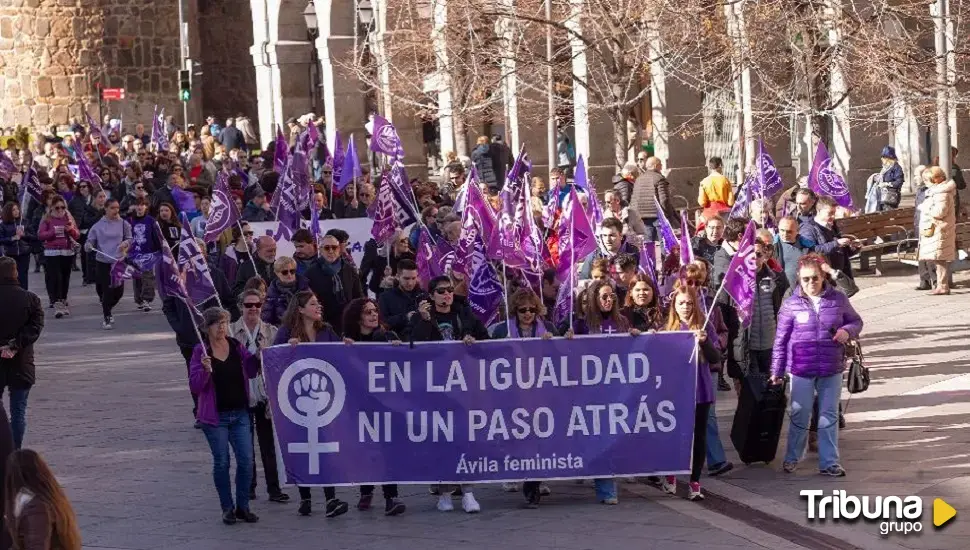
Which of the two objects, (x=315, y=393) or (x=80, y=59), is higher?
(x=80, y=59)

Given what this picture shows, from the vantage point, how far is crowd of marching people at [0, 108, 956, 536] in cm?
1339

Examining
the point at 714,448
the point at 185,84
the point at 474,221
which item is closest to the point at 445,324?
the point at 714,448

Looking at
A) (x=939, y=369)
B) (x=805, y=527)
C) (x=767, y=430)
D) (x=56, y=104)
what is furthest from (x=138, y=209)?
(x=56, y=104)

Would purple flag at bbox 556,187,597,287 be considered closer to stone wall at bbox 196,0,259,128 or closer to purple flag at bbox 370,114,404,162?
purple flag at bbox 370,114,404,162

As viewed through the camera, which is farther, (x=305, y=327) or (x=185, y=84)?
(x=185, y=84)

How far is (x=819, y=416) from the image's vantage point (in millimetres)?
13773

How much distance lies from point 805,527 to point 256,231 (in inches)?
461

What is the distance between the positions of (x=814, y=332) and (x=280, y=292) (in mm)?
3991

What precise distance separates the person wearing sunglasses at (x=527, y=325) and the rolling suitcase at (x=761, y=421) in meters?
1.48

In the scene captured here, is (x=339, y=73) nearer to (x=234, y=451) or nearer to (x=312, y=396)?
(x=312, y=396)

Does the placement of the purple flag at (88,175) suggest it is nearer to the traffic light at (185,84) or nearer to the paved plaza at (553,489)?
the paved plaza at (553,489)

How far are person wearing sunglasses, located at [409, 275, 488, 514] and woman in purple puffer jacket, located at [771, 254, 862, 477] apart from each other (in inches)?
75.2

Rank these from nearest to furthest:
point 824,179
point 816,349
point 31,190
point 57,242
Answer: point 816,349 < point 824,179 < point 57,242 < point 31,190

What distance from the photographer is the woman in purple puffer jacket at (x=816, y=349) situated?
44.8ft
